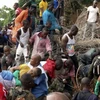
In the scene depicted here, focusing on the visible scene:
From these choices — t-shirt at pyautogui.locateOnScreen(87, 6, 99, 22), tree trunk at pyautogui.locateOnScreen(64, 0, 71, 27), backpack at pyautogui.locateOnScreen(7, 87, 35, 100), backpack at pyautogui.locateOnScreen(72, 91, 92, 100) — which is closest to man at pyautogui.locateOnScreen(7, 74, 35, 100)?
backpack at pyautogui.locateOnScreen(7, 87, 35, 100)

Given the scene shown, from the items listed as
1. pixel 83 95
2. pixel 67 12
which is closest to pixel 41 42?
pixel 83 95

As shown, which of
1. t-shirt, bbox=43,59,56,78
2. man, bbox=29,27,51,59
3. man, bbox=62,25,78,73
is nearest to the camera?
t-shirt, bbox=43,59,56,78

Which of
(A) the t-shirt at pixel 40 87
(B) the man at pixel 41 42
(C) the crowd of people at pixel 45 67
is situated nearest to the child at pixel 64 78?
(C) the crowd of people at pixel 45 67

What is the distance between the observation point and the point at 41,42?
852 cm

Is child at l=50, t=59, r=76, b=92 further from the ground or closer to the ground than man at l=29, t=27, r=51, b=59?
→ closer to the ground

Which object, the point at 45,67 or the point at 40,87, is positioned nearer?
the point at 40,87

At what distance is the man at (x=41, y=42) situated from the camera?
335 inches

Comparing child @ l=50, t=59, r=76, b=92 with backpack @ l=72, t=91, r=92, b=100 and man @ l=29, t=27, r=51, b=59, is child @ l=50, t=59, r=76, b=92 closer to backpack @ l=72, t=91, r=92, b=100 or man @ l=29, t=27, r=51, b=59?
man @ l=29, t=27, r=51, b=59

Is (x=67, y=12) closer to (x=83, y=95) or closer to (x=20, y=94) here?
(x=83, y=95)

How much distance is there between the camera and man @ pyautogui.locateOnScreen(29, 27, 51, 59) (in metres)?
8.52

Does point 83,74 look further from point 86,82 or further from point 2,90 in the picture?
point 2,90

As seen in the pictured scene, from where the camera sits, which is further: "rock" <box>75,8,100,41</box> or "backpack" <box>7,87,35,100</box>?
"rock" <box>75,8,100,41</box>

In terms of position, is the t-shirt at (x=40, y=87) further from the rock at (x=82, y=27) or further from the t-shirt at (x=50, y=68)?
the rock at (x=82, y=27)

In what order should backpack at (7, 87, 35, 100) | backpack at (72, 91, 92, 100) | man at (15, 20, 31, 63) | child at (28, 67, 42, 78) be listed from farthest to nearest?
man at (15, 20, 31, 63)
child at (28, 67, 42, 78)
backpack at (72, 91, 92, 100)
backpack at (7, 87, 35, 100)
